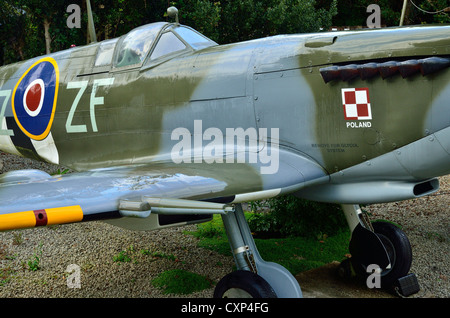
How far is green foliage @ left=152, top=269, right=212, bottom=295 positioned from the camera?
4516mm

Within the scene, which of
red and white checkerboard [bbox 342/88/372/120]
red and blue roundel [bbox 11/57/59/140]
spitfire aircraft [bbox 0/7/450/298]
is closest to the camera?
spitfire aircraft [bbox 0/7/450/298]

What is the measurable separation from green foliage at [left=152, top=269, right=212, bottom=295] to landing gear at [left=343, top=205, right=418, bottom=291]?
58.5 inches

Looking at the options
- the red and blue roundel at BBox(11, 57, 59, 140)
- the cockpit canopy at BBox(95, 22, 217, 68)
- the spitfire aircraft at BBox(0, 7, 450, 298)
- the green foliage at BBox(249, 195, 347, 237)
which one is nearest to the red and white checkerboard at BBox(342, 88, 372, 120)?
the spitfire aircraft at BBox(0, 7, 450, 298)

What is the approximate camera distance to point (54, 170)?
1043 centimetres

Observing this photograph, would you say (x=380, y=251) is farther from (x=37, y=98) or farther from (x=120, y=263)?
(x=37, y=98)

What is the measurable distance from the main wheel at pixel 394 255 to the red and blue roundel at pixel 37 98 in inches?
147

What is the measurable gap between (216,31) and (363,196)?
9.08 meters

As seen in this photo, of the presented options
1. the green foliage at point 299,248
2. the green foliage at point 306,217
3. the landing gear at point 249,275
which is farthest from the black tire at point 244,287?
the green foliage at point 306,217

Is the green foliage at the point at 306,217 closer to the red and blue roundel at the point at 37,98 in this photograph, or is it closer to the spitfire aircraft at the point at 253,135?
the spitfire aircraft at the point at 253,135

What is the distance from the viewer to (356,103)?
3.54m

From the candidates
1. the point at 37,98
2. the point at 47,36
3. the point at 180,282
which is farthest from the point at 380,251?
the point at 47,36

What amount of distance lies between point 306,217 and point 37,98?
3522mm

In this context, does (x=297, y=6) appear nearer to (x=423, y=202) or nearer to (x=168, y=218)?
(x=423, y=202)

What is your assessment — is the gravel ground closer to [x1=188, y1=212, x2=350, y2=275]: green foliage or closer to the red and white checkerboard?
[x1=188, y1=212, x2=350, y2=275]: green foliage
